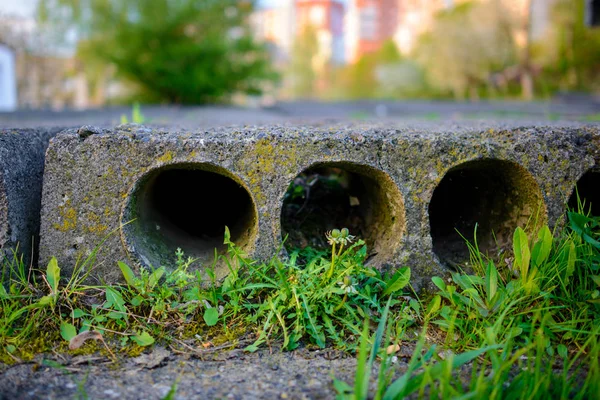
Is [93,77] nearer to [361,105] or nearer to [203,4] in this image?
[203,4]

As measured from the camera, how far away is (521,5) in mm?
24406

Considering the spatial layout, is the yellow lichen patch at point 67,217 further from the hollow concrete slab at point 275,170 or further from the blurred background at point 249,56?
the blurred background at point 249,56

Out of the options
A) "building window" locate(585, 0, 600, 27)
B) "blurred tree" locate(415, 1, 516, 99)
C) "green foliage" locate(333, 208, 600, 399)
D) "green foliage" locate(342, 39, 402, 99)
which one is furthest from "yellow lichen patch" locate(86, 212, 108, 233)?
"green foliage" locate(342, 39, 402, 99)

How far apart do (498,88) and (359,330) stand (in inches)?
1124

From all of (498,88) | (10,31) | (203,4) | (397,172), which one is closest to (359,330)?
(397,172)

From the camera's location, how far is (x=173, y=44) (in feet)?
39.5

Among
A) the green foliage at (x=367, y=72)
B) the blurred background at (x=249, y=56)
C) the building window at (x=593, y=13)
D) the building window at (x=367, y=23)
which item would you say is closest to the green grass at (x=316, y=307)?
the blurred background at (x=249, y=56)

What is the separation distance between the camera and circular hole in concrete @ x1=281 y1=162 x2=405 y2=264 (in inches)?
84.5

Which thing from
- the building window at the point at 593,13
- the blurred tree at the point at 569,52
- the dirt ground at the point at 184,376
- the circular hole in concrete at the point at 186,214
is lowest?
the dirt ground at the point at 184,376

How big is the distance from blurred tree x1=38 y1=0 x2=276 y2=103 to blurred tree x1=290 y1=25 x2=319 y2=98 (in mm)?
34492

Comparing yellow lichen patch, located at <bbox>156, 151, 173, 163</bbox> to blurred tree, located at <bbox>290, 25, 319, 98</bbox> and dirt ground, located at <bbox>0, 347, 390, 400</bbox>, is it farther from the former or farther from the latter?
blurred tree, located at <bbox>290, 25, 319, 98</bbox>

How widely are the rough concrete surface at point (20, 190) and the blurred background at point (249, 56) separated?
219 inches

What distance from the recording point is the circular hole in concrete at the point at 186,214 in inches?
83.0

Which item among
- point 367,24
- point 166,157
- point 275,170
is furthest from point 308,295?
point 367,24
